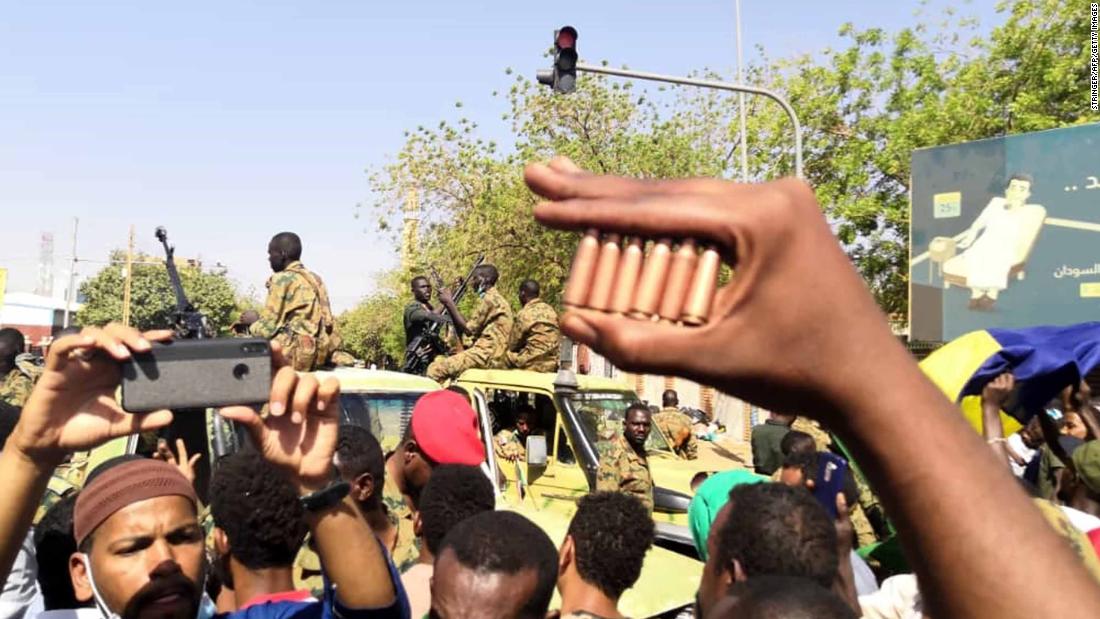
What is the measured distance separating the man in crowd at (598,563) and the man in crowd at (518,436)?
11.6 ft

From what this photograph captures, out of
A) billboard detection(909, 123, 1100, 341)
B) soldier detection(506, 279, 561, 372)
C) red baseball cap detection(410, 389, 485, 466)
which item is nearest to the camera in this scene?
red baseball cap detection(410, 389, 485, 466)

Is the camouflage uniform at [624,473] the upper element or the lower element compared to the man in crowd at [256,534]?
lower

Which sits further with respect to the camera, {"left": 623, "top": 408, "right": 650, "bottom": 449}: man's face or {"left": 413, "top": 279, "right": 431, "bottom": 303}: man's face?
{"left": 413, "top": 279, "right": 431, "bottom": 303}: man's face

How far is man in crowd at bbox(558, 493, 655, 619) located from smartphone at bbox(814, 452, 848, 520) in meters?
0.88

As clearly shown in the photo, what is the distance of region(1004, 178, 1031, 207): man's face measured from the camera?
16.8 metres

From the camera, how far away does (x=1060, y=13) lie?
17906 mm

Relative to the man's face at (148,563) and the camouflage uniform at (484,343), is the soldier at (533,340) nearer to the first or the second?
the camouflage uniform at (484,343)

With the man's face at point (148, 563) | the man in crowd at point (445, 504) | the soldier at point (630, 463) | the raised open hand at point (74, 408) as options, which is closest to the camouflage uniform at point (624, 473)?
the soldier at point (630, 463)

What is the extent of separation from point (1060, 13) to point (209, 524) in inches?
719

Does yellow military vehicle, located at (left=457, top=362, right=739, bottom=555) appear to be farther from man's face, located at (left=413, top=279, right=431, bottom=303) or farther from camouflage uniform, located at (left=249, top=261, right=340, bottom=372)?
man's face, located at (left=413, top=279, right=431, bottom=303)

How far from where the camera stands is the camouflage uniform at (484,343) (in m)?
8.31

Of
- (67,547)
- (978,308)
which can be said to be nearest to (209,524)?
(67,547)

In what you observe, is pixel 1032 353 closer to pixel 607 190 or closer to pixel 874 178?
pixel 607 190

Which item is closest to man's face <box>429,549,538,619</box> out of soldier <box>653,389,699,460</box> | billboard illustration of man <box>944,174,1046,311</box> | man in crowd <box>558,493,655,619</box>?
man in crowd <box>558,493,655,619</box>
